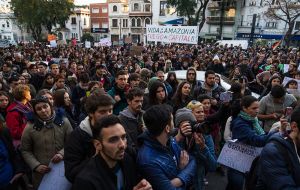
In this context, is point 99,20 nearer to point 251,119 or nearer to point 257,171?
point 251,119

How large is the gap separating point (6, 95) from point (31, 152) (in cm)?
162

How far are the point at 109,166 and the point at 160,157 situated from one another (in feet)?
1.41

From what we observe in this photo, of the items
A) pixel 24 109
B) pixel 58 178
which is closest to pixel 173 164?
pixel 58 178

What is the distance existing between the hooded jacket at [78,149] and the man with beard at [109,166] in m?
0.41

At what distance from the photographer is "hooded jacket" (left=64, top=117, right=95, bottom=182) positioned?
2.31m

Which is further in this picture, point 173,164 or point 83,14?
point 83,14

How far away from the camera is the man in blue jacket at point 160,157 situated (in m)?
2.10

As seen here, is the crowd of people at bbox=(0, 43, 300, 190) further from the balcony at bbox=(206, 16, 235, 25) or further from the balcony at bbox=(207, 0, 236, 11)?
the balcony at bbox=(207, 0, 236, 11)

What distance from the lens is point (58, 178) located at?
8.44 ft

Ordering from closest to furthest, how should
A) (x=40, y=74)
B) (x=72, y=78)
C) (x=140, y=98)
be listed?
1. (x=140, y=98)
2. (x=72, y=78)
3. (x=40, y=74)

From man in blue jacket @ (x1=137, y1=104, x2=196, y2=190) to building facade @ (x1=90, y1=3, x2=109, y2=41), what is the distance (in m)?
59.1

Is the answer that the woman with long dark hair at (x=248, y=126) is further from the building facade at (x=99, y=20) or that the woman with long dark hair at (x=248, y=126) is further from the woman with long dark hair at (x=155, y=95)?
the building facade at (x=99, y=20)

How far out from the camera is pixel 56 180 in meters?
2.55

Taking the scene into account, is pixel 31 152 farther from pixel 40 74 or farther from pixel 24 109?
pixel 40 74
